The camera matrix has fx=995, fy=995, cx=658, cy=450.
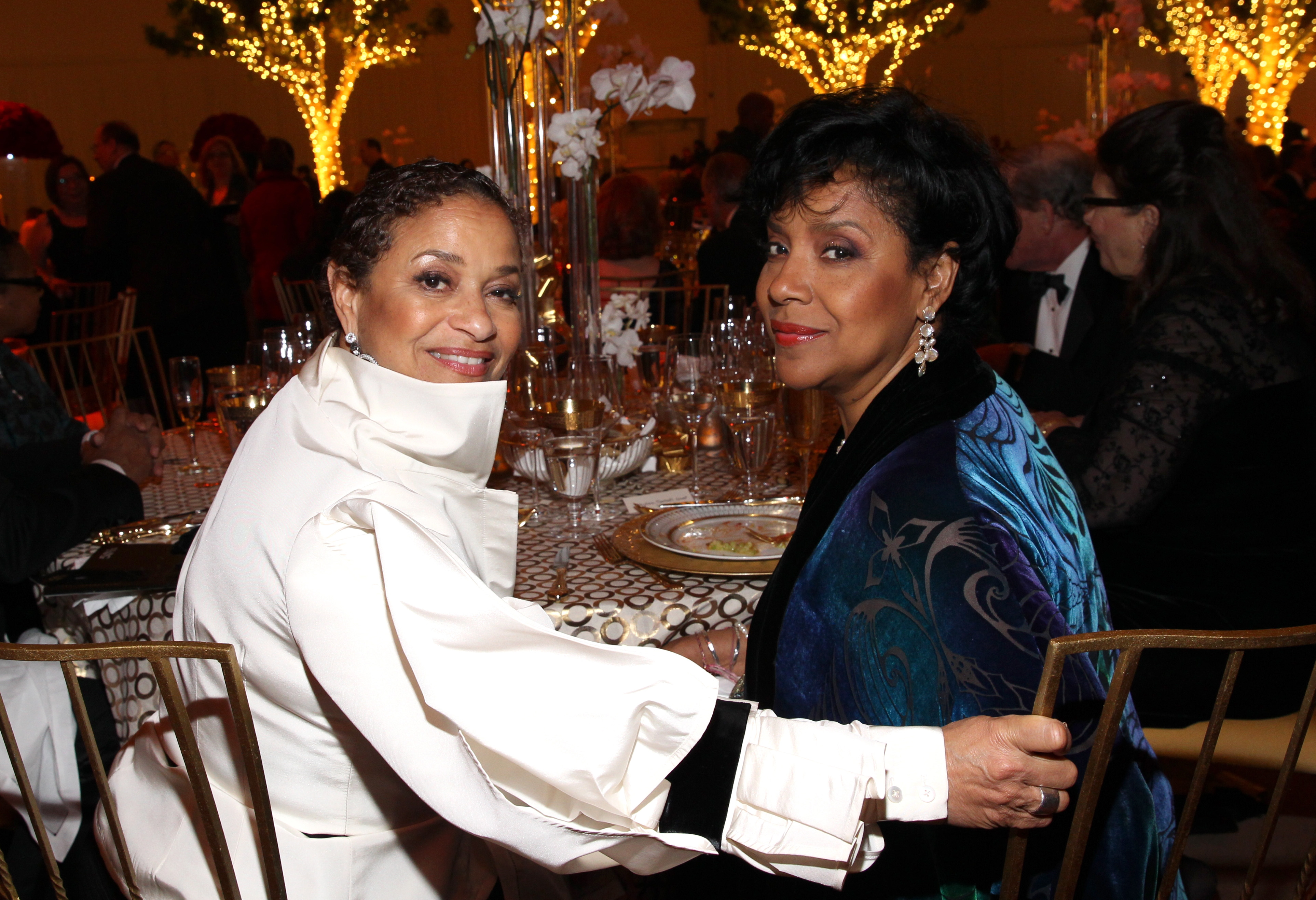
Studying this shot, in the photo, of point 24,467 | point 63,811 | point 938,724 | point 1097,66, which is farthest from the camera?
point 1097,66

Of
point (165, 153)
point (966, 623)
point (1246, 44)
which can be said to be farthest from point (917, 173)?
point (1246, 44)

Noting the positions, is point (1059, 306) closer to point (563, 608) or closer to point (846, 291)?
point (846, 291)

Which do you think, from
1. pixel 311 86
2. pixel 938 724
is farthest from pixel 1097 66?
pixel 311 86

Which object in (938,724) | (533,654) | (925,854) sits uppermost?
(533,654)

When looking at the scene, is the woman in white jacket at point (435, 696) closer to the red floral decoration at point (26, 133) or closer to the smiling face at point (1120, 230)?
the smiling face at point (1120, 230)

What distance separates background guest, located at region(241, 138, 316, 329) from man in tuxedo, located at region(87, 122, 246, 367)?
0.45 metres

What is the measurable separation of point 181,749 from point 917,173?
121cm

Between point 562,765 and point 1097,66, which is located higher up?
point 1097,66

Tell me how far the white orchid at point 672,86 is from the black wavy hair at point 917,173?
1.10 meters

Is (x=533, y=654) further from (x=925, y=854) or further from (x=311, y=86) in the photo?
(x=311, y=86)

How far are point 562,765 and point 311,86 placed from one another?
50.4ft

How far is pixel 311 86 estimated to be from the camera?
14.5 meters

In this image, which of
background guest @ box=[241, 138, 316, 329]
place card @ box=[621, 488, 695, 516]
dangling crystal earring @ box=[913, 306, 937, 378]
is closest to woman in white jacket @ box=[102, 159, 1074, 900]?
dangling crystal earring @ box=[913, 306, 937, 378]

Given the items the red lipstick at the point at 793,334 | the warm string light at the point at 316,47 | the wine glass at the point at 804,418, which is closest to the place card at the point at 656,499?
the wine glass at the point at 804,418
